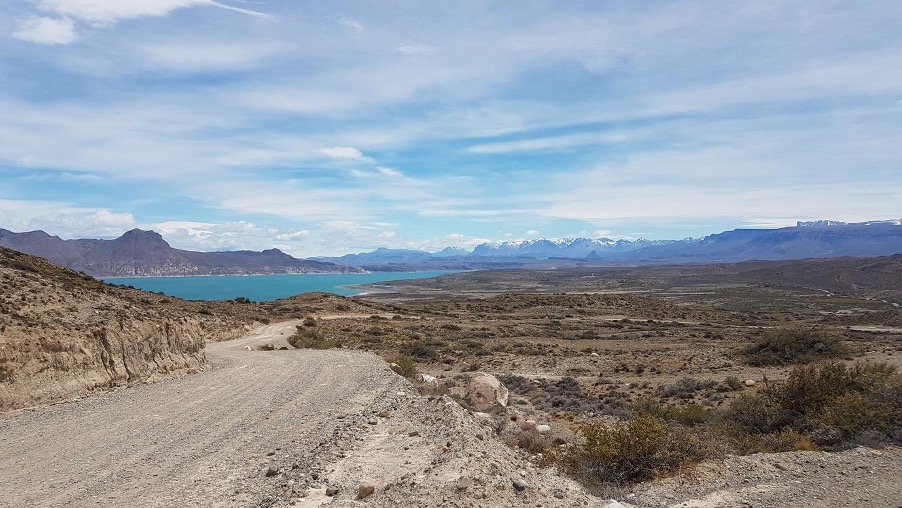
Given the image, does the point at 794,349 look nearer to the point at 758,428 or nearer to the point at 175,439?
the point at 758,428

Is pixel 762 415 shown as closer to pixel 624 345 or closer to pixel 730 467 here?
pixel 730 467

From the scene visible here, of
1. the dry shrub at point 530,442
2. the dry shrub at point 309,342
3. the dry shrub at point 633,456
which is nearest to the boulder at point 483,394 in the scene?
the dry shrub at point 530,442

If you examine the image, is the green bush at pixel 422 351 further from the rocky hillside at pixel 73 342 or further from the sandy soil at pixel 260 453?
the sandy soil at pixel 260 453

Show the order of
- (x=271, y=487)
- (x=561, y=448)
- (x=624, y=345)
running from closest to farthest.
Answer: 1. (x=271, y=487)
2. (x=561, y=448)
3. (x=624, y=345)

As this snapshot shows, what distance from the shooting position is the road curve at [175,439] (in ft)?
25.2

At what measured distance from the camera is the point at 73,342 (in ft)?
47.5

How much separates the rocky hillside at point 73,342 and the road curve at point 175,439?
682mm

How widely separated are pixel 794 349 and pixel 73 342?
29.8m

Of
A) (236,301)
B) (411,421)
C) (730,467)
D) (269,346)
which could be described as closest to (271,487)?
(411,421)

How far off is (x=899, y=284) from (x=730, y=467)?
134m

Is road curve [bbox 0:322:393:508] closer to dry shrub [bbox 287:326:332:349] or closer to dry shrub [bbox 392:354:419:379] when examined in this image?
dry shrub [bbox 392:354:419:379]

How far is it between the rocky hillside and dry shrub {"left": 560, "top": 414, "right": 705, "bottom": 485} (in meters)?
12.1

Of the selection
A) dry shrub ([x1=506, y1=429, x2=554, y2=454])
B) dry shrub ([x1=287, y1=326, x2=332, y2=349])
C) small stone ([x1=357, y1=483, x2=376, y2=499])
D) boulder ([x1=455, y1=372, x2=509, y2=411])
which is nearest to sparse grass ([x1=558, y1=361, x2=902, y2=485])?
dry shrub ([x1=506, y1=429, x2=554, y2=454])

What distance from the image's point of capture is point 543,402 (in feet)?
57.8
